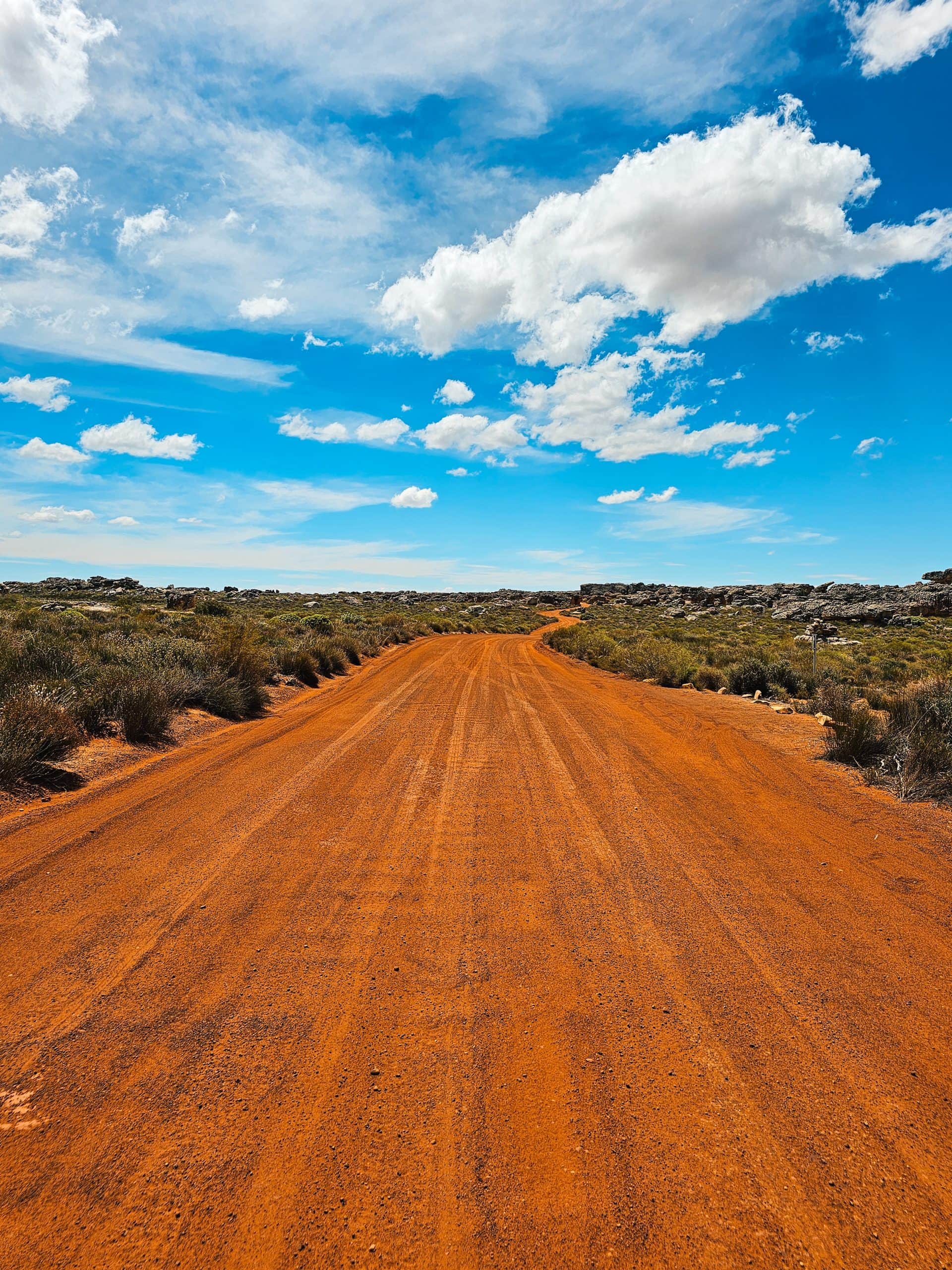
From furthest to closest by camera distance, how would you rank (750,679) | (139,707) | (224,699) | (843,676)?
(843,676)
(750,679)
(224,699)
(139,707)

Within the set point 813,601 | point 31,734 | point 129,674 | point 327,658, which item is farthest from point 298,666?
point 813,601

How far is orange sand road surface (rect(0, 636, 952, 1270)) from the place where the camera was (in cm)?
221

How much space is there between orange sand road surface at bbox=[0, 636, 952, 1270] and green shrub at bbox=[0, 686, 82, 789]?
0.79 m

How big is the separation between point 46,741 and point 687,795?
24.9ft

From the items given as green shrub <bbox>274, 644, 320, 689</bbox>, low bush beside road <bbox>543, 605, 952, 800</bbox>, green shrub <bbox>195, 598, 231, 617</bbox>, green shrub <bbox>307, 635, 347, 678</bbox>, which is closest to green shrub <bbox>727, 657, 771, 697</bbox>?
low bush beside road <bbox>543, 605, 952, 800</bbox>

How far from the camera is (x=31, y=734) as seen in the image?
22.2 ft

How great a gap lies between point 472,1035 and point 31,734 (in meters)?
6.36

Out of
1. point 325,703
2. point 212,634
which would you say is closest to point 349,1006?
point 325,703

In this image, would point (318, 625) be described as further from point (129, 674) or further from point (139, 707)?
point (139, 707)

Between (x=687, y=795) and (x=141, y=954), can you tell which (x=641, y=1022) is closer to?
(x=141, y=954)

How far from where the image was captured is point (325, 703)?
40.1 ft

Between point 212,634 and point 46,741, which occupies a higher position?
point 212,634

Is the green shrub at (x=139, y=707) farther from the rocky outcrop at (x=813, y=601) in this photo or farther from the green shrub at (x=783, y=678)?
the rocky outcrop at (x=813, y=601)

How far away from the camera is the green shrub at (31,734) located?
636cm
